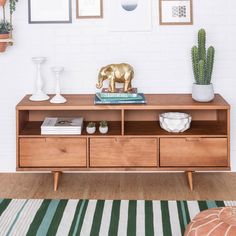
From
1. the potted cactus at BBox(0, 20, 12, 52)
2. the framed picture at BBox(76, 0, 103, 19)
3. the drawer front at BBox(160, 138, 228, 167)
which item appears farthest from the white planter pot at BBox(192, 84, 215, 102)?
the potted cactus at BBox(0, 20, 12, 52)

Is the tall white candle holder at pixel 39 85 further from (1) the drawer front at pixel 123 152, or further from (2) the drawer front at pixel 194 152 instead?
(2) the drawer front at pixel 194 152

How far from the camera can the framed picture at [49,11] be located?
3.18 m

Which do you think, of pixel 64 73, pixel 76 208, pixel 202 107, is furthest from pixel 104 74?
pixel 76 208

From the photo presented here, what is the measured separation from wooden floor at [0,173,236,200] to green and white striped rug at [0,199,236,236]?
11 centimetres

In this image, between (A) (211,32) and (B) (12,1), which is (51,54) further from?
(A) (211,32)

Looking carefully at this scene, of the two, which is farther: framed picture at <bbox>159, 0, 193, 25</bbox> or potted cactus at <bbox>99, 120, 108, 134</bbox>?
framed picture at <bbox>159, 0, 193, 25</bbox>

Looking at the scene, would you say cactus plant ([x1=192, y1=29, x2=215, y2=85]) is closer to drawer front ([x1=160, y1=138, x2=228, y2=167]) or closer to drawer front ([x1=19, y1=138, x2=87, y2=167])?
drawer front ([x1=160, y1=138, x2=228, y2=167])

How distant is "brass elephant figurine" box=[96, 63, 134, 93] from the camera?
9.95ft

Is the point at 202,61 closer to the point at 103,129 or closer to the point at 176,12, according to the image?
the point at 176,12

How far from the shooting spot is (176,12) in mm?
3178

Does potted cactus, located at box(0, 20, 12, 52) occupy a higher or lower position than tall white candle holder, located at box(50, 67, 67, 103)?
higher

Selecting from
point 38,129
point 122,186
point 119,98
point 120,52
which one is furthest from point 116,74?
point 122,186

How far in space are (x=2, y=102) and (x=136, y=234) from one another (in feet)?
4.46

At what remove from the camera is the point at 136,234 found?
8.08ft
